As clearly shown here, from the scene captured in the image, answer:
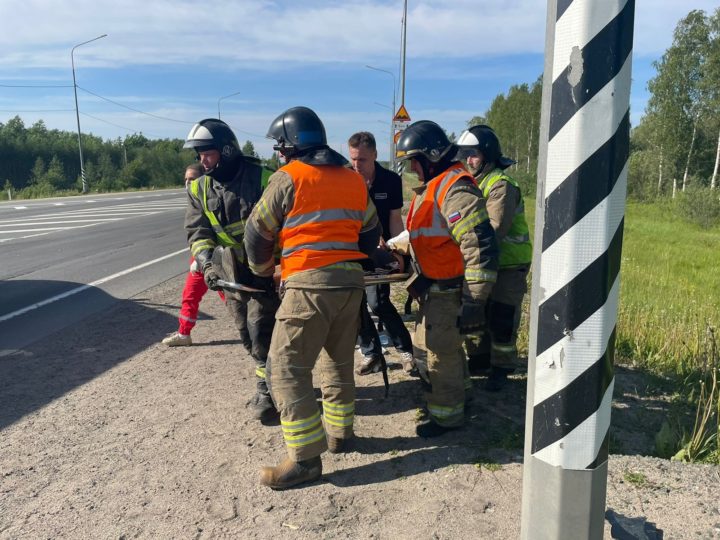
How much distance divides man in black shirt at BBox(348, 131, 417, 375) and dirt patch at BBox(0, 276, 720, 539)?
29 cm

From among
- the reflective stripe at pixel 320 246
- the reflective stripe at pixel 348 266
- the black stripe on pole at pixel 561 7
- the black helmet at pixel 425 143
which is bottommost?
the reflective stripe at pixel 348 266

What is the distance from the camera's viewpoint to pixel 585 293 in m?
1.70

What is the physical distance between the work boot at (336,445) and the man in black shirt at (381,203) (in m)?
1.42

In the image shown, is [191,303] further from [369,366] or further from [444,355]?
[444,355]

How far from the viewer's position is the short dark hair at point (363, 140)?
5.08 meters

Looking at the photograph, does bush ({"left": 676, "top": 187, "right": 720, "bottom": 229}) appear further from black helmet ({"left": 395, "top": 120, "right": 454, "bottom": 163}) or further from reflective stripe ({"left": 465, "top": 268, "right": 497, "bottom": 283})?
reflective stripe ({"left": 465, "top": 268, "right": 497, "bottom": 283})

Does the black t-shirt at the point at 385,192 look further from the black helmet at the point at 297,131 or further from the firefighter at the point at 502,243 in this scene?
the black helmet at the point at 297,131

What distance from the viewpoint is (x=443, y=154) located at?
12.0ft

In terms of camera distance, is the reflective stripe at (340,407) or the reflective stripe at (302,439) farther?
the reflective stripe at (340,407)

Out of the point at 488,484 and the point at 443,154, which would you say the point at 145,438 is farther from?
the point at 443,154

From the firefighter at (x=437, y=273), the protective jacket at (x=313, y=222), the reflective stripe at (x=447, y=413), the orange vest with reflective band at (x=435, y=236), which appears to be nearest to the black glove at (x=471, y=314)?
the firefighter at (x=437, y=273)

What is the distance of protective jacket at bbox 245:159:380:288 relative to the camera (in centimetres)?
312

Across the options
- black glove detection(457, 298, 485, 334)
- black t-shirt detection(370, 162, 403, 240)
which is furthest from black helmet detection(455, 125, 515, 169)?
black glove detection(457, 298, 485, 334)

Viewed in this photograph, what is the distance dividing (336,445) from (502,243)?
2.07m
